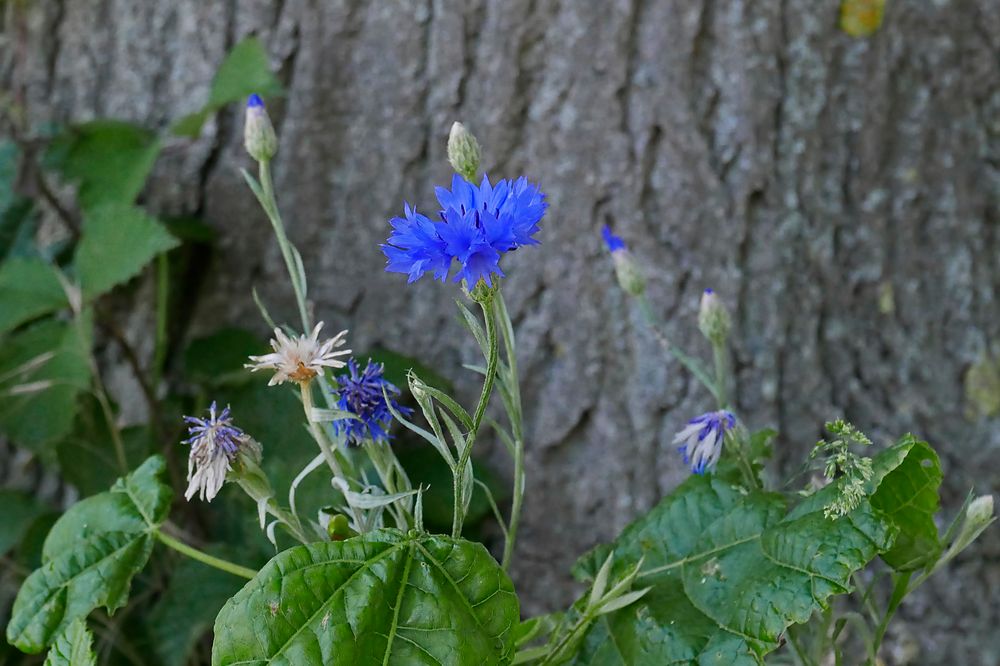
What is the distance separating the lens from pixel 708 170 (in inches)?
51.3

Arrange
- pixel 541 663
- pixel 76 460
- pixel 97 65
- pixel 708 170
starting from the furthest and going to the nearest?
pixel 97 65, pixel 76 460, pixel 708 170, pixel 541 663

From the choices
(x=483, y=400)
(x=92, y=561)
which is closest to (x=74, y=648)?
(x=92, y=561)

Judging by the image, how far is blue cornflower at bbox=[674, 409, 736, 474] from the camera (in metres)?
0.91

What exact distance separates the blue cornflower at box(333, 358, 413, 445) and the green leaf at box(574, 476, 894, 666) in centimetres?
26

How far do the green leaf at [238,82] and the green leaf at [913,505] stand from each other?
0.85 metres

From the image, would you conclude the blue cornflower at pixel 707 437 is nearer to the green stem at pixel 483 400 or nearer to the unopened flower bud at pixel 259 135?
the green stem at pixel 483 400

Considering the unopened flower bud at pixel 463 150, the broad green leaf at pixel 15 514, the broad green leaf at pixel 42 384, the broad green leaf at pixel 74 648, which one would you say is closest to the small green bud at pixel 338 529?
the broad green leaf at pixel 74 648

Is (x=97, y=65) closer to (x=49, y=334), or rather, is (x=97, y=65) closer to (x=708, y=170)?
(x=49, y=334)

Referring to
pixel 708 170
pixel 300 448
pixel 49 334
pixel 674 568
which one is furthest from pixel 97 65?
pixel 674 568

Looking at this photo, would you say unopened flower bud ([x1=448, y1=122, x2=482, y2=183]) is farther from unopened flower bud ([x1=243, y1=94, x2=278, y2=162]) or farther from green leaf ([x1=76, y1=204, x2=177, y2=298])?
green leaf ([x1=76, y1=204, x2=177, y2=298])

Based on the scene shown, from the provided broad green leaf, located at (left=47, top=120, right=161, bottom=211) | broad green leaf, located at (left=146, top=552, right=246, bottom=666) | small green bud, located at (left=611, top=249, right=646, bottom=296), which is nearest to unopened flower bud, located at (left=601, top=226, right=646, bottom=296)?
small green bud, located at (left=611, top=249, right=646, bottom=296)

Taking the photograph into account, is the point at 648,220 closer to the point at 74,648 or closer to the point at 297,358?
the point at 297,358

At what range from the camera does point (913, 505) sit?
0.88 m

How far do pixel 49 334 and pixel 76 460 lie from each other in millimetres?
177
